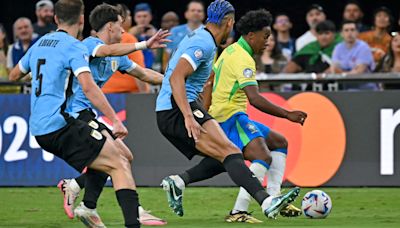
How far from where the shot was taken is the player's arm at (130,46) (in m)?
10.1

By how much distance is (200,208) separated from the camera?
13055 mm

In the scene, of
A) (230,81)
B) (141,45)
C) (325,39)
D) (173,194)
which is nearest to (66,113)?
(141,45)

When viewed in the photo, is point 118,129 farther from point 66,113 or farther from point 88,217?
point 88,217

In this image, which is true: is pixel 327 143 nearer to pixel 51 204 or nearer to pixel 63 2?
pixel 51 204

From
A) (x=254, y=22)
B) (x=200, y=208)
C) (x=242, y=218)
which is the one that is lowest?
(x=200, y=208)

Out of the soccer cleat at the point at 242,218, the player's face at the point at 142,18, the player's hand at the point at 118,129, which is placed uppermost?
the player's face at the point at 142,18

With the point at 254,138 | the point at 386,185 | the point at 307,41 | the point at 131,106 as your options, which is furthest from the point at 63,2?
the point at 307,41

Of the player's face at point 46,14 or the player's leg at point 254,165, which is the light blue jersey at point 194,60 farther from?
the player's face at point 46,14

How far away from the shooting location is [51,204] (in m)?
13.6

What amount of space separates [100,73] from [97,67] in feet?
0.29

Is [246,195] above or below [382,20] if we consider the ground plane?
below

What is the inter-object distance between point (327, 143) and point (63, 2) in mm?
6631

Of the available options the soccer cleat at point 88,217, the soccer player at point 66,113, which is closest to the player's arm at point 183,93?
the soccer player at point 66,113

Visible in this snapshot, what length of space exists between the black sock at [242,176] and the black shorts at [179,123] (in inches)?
14.9
